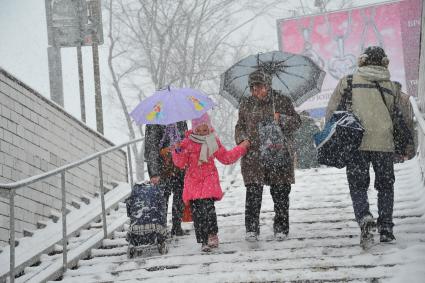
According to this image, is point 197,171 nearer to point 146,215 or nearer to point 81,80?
point 146,215

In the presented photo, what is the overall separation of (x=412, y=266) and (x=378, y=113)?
129cm

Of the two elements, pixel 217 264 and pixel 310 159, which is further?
pixel 310 159

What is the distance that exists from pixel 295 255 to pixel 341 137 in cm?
108

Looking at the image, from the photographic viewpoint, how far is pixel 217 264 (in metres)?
4.62

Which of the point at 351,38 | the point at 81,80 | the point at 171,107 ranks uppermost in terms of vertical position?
the point at 351,38

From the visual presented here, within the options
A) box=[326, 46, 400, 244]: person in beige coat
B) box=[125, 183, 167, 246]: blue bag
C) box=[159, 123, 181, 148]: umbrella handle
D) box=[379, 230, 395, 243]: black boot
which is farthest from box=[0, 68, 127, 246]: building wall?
box=[379, 230, 395, 243]: black boot

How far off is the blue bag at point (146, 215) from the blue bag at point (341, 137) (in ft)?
5.25

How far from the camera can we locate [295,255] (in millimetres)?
4633

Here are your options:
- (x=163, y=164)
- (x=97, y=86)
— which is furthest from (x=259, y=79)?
(x=97, y=86)

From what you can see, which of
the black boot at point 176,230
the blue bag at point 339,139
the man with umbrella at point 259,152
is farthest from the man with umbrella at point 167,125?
Answer: the blue bag at point 339,139

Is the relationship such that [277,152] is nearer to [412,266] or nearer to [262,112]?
[262,112]

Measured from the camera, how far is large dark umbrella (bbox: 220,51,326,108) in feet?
19.0

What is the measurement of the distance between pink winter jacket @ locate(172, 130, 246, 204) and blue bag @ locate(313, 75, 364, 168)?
2.36ft

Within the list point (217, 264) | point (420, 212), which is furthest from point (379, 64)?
point (217, 264)
